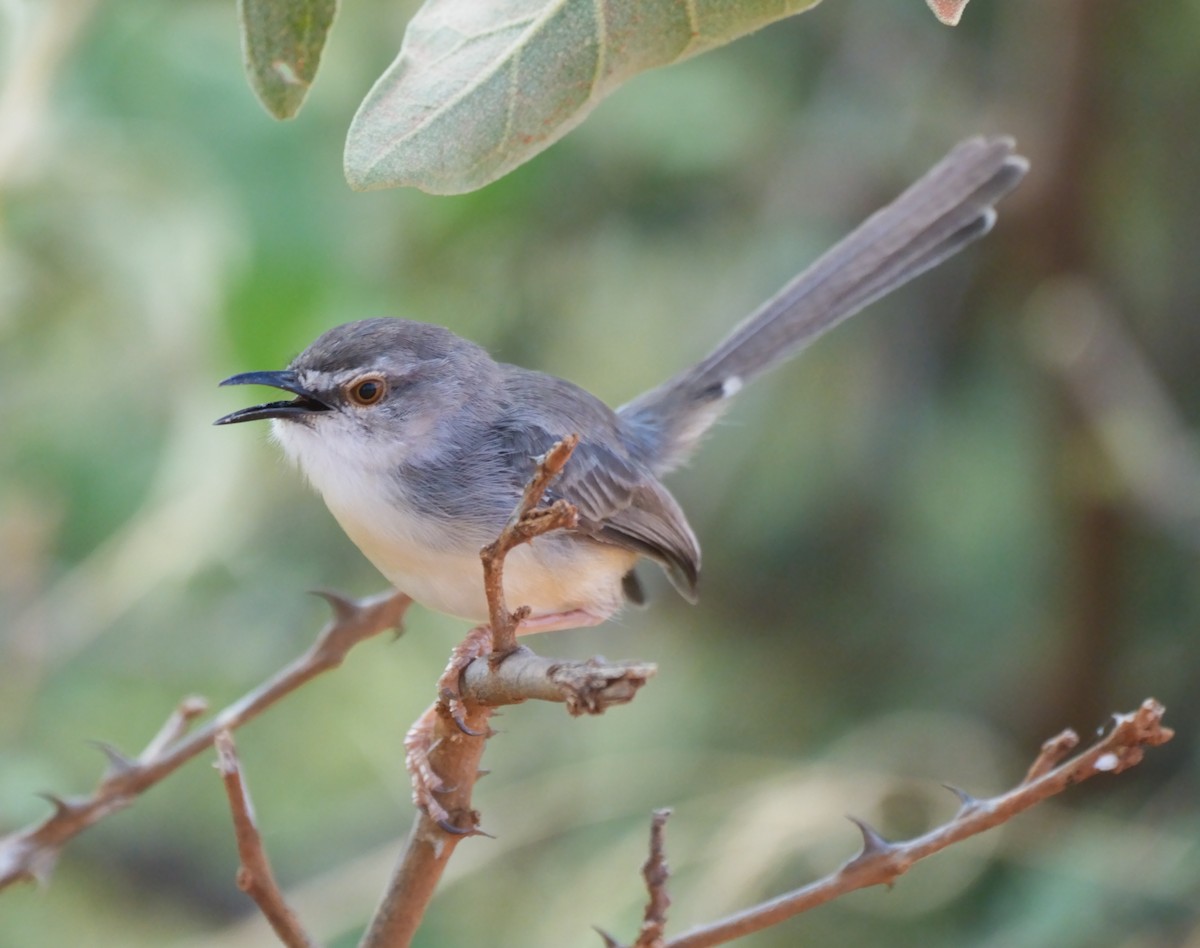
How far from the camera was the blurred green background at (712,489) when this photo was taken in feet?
12.0

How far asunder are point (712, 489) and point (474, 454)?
1.81 m

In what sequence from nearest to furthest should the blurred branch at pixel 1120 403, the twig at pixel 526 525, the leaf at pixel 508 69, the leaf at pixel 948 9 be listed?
1. the leaf at pixel 948 9
2. the leaf at pixel 508 69
3. the twig at pixel 526 525
4. the blurred branch at pixel 1120 403

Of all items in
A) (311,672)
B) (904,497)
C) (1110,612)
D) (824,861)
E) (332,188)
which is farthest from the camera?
(904,497)

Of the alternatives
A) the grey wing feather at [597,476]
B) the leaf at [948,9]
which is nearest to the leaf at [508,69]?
the leaf at [948,9]

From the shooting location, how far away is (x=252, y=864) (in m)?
1.81

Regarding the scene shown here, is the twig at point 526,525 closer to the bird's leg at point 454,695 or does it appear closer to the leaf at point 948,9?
the bird's leg at point 454,695

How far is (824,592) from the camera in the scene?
4.77 metres

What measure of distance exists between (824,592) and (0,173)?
110 inches

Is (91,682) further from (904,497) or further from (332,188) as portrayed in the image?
(904,497)

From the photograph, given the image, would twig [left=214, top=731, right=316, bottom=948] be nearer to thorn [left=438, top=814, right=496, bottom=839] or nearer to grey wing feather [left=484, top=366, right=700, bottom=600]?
thorn [left=438, top=814, right=496, bottom=839]

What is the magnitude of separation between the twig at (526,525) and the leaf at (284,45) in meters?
0.47

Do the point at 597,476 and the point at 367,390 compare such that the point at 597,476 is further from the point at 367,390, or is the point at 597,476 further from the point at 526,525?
the point at 526,525

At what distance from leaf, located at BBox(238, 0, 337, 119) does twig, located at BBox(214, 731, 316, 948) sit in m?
0.80

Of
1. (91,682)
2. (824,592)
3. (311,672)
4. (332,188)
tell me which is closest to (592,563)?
(311,672)
